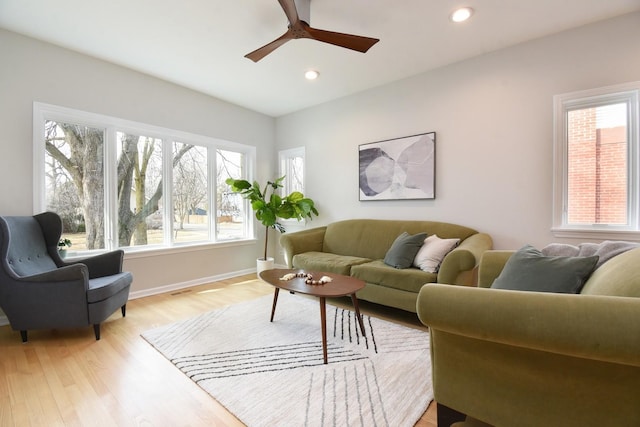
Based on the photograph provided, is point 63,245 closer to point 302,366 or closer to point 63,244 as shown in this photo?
point 63,244

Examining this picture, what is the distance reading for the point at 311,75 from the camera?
11.8ft

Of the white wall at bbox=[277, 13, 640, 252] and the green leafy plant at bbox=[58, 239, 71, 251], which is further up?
the white wall at bbox=[277, 13, 640, 252]

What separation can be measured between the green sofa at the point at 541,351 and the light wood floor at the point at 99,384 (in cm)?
49

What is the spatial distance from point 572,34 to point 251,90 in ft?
11.9

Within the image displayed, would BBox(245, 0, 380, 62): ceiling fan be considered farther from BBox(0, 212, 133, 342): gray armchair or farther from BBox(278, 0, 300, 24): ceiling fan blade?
BBox(0, 212, 133, 342): gray armchair

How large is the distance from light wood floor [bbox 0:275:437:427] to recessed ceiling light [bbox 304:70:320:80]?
2.99 metres

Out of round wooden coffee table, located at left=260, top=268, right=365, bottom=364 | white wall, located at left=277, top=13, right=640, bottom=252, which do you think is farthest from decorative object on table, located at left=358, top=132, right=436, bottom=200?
round wooden coffee table, located at left=260, top=268, right=365, bottom=364

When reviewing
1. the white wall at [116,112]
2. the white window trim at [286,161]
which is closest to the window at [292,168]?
the white window trim at [286,161]

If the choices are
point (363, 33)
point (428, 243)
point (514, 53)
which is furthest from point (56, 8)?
point (514, 53)

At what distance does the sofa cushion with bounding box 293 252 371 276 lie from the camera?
3.19 metres

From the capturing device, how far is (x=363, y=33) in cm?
277

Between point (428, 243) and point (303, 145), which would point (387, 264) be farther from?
point (303, 145)

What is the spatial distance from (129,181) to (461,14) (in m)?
4.01

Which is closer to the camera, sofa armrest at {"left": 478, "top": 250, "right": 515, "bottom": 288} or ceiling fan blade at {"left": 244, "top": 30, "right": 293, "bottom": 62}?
sofa armrest at {"left": 478, "top": 250, "right": 515, "bottom": 288}
